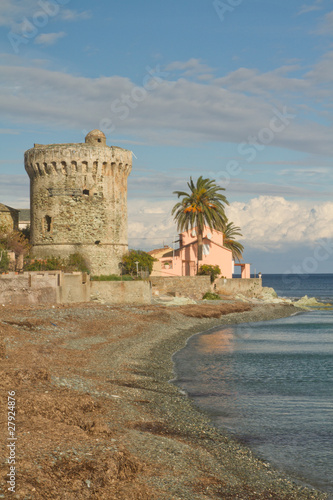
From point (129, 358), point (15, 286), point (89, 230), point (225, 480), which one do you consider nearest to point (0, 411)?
point (225, 480)

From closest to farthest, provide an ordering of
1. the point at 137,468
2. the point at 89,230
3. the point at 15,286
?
the point at 137,468, the point at 15,286, the point at 89,230

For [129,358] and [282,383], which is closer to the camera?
[282,383]

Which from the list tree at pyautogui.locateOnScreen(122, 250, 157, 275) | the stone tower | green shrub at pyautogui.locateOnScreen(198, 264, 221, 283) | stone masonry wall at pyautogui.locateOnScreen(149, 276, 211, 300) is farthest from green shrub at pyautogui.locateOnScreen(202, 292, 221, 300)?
the stone tower

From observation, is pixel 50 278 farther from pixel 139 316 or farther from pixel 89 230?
pixel 89 230

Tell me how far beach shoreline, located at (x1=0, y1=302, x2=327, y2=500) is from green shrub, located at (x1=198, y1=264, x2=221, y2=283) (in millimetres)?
36877

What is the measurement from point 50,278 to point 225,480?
29.2 metres

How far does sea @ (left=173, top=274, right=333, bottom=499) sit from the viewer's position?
12203 millimetres

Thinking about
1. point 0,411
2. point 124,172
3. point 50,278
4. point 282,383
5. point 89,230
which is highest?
point 124,172

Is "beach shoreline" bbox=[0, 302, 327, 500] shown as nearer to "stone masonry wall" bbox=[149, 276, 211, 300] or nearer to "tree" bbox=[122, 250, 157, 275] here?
"tree" bbox=[122, 250, 157, 275]

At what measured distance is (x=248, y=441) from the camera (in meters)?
12.9

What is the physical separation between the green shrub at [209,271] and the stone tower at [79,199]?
1327cm

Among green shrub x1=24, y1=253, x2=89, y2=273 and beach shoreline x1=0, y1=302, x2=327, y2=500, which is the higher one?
green shrub x1=24, y1=253, x2=89, y2=273

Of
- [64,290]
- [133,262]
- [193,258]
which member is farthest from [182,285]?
[64,290]

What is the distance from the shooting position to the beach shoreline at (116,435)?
866 centimetres
